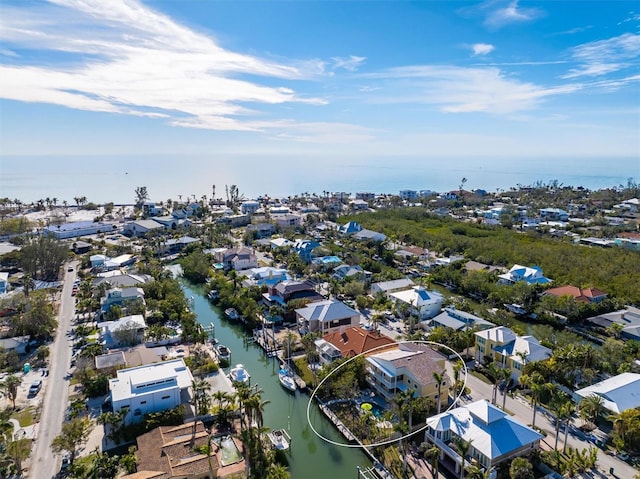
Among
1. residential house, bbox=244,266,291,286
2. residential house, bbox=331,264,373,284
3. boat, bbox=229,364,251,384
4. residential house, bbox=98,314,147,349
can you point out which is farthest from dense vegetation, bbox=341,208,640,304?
residential house, bbox=98,314,147,349

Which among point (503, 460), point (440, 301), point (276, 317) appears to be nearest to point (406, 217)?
point (440, 301)

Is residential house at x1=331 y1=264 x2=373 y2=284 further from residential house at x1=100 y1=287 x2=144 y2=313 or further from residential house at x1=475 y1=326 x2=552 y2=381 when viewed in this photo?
residential house at x1=100 y1=287 x2=144 y2=313

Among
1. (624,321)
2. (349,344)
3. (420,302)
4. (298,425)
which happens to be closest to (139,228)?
(420,302)

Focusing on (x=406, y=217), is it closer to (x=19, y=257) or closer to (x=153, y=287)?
(x=153, y=287)

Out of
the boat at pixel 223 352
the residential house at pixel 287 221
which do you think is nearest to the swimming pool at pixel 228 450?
the boat at pixel 223 352

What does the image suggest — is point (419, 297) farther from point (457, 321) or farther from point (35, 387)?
point (35, 387)

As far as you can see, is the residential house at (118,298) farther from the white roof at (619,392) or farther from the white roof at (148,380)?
the white roof at (619,392)
